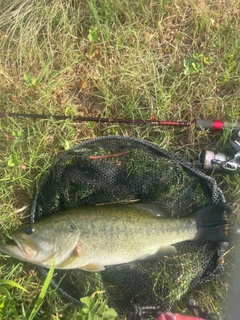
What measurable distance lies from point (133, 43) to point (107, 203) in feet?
4.56

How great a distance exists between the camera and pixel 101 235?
2961 mm

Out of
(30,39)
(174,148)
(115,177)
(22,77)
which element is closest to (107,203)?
(115,177)

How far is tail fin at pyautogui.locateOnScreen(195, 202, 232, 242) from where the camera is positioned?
10.3 ft

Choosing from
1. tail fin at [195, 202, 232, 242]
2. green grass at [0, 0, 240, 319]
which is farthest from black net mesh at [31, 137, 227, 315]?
green grass at [0, 0, 240, 319]

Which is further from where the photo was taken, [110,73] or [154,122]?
[110,73]

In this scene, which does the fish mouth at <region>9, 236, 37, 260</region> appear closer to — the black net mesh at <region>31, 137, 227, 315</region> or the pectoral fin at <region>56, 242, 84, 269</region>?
the pectoral fin at <region>56, 242, 84, 269</region>

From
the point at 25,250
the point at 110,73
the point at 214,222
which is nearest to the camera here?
the point at 25,250

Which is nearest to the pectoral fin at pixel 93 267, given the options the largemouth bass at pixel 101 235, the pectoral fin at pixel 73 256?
the largemouth bass at pixel 101 235

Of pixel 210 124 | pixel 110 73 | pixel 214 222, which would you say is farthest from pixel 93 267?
pixel 110 73

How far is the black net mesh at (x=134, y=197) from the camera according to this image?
10.4 ft

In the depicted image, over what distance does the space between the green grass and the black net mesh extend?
253 millimetres

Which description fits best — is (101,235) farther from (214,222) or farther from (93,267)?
(214,222)

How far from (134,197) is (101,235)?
1.50 feet

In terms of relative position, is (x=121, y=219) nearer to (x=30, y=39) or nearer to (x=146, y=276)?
(x=146, y=276)
